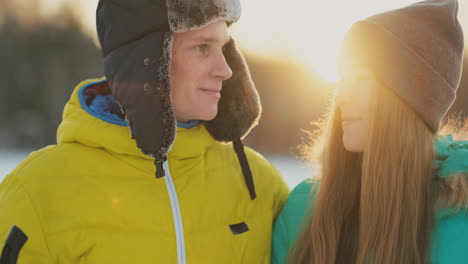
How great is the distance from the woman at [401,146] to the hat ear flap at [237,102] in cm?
49

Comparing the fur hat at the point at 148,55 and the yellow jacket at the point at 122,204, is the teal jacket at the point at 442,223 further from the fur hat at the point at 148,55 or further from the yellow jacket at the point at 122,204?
the fur hat at the point at 148,55

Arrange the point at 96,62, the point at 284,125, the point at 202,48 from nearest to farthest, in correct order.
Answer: the point at 202,48
the point at 284,125
the point at 96,62

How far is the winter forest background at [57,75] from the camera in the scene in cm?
1430

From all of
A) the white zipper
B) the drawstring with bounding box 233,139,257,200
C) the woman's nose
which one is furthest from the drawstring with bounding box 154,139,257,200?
the woman's nose

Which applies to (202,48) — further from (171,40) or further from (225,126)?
(225,126)

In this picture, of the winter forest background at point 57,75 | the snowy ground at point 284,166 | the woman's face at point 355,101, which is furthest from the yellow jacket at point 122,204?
the winter forest background at point 57,75

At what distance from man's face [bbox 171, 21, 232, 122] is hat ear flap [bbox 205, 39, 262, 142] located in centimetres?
20

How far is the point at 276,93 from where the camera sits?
1521 cm

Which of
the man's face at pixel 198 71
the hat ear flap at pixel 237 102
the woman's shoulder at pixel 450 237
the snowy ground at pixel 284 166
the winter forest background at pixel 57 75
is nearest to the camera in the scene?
the woman's shoulder at pixel 450 237

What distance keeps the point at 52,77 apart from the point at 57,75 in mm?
202

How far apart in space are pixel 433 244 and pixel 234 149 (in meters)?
0.97

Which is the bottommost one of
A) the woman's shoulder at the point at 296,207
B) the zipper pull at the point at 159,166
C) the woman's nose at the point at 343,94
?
the woman's shoulder at the point at 296,207

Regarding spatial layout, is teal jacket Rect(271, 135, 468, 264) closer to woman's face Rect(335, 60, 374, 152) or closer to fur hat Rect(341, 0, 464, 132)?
fur hat Rect(341, 0, 464, 132)

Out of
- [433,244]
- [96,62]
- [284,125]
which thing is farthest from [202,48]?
[96,62]
